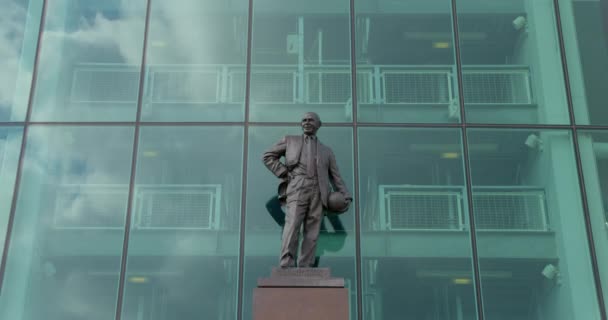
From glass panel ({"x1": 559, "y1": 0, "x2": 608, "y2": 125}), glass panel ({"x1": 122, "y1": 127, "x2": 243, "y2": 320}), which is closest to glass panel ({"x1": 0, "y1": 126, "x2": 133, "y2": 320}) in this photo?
glass panel ({"x1": 122, "y1": 127, "x2": 243, "y2": 320})

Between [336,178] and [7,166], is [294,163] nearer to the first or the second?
[336,178]

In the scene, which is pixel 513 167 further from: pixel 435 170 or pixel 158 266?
pixel 158 266

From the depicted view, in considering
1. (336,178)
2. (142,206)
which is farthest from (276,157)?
(142,206)

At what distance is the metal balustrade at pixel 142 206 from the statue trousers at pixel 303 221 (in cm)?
156

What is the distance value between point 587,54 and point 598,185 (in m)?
2.19

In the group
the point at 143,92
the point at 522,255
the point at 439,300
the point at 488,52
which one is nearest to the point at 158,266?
the point at 143,92

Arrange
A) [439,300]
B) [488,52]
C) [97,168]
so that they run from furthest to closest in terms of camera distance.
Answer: [488,52]
[97,168]
[439,300]

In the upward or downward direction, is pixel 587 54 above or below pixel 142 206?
above

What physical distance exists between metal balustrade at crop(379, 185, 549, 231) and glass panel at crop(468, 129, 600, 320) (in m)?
0.01

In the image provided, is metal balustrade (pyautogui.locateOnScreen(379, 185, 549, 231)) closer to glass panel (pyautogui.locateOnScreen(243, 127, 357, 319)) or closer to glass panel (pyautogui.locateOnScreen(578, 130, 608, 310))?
glass panel (pyautogui.locateOnScreen(243, 127, 357, 319))

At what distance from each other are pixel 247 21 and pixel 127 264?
A: 167 inches

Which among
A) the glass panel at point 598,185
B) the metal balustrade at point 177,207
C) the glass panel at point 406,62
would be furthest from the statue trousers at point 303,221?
the glass panel at point 598,185

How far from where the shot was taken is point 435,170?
12203 millimetres

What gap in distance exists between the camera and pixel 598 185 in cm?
1221
